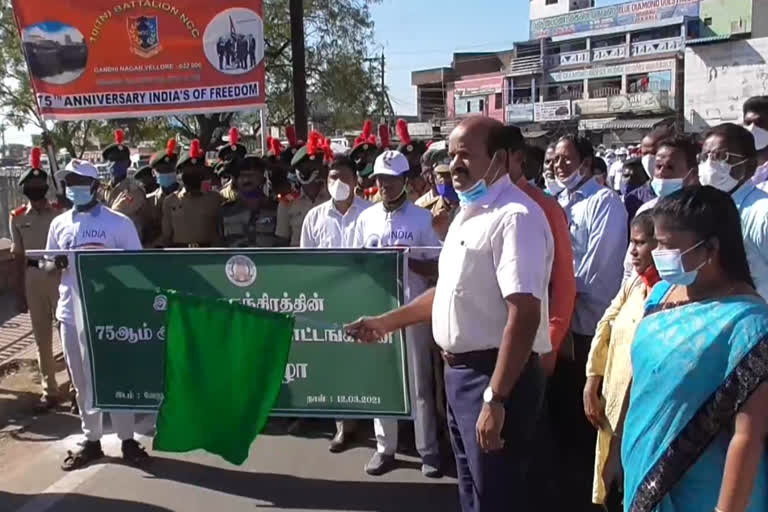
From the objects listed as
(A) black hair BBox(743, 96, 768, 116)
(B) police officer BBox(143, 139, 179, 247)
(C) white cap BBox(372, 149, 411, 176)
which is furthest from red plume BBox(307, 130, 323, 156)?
(A) black hair BBox(743, 96, 768, 116)

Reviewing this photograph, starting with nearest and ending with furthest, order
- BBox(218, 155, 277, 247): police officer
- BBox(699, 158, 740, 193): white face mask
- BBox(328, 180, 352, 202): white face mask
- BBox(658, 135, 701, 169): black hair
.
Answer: BBox(699, 158, 740, 193): white face mask
BBox(658, 135, 701, 169): black hair
BBox(328, 180, 352, 202): white face mask
BBox(218, 155, 277, 247): police officer

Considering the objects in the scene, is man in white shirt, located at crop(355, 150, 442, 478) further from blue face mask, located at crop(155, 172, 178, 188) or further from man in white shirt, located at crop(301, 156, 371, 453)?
blue face mask, located at crop(155, 172, 178, 188)

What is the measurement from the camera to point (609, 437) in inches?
130

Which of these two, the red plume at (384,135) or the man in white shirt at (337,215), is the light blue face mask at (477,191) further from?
the red plume at (384,135)

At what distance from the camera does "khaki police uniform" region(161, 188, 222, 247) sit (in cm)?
676

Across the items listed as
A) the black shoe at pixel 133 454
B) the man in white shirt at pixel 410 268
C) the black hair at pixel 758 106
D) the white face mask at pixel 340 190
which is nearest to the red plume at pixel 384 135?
the white face mask at pixel 340 190

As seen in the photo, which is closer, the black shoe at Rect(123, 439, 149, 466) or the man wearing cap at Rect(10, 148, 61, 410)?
the black shoe at Rect(123, 439, 149, 466)

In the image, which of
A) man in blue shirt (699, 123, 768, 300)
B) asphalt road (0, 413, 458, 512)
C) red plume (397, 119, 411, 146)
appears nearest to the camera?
man in blue shirt (699, 123, 768, 300)

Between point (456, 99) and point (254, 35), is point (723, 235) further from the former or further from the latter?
point (456, 99)

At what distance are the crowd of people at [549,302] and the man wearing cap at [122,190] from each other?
0.56 m

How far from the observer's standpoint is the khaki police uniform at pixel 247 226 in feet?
21.7

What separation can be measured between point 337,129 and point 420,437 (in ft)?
50.5

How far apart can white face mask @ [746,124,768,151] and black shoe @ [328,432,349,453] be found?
3.11 metres

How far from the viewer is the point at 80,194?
500 cm
